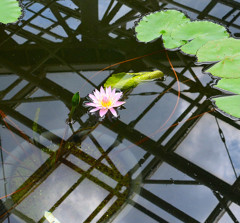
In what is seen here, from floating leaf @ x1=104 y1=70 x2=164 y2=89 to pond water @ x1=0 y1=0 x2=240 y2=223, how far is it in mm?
66

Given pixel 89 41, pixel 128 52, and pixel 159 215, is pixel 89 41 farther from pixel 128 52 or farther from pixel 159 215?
pixel 159 215

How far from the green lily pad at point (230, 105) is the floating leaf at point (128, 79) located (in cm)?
A: 46

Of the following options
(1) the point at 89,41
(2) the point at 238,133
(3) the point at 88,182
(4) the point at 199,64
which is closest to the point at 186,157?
(2) the point at 238,133

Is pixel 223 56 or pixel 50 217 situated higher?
pixel 223 56

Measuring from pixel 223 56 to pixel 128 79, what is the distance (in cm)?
69

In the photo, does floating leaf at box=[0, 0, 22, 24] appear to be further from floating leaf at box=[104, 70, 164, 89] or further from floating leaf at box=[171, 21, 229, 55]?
floating leaf at box=[171, 21, 229, 55]

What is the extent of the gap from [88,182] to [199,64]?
1169 mm

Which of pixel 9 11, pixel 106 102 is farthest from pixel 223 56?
pixel 9 11

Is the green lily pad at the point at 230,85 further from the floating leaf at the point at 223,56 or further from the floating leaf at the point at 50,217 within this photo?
the floating leaf at the point at 50,217

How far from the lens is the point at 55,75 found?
2.06 meters

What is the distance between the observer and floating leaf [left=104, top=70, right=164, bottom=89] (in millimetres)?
1825

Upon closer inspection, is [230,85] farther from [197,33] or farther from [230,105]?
[197,33]

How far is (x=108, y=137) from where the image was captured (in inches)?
65.8

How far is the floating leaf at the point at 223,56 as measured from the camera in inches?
72.7
